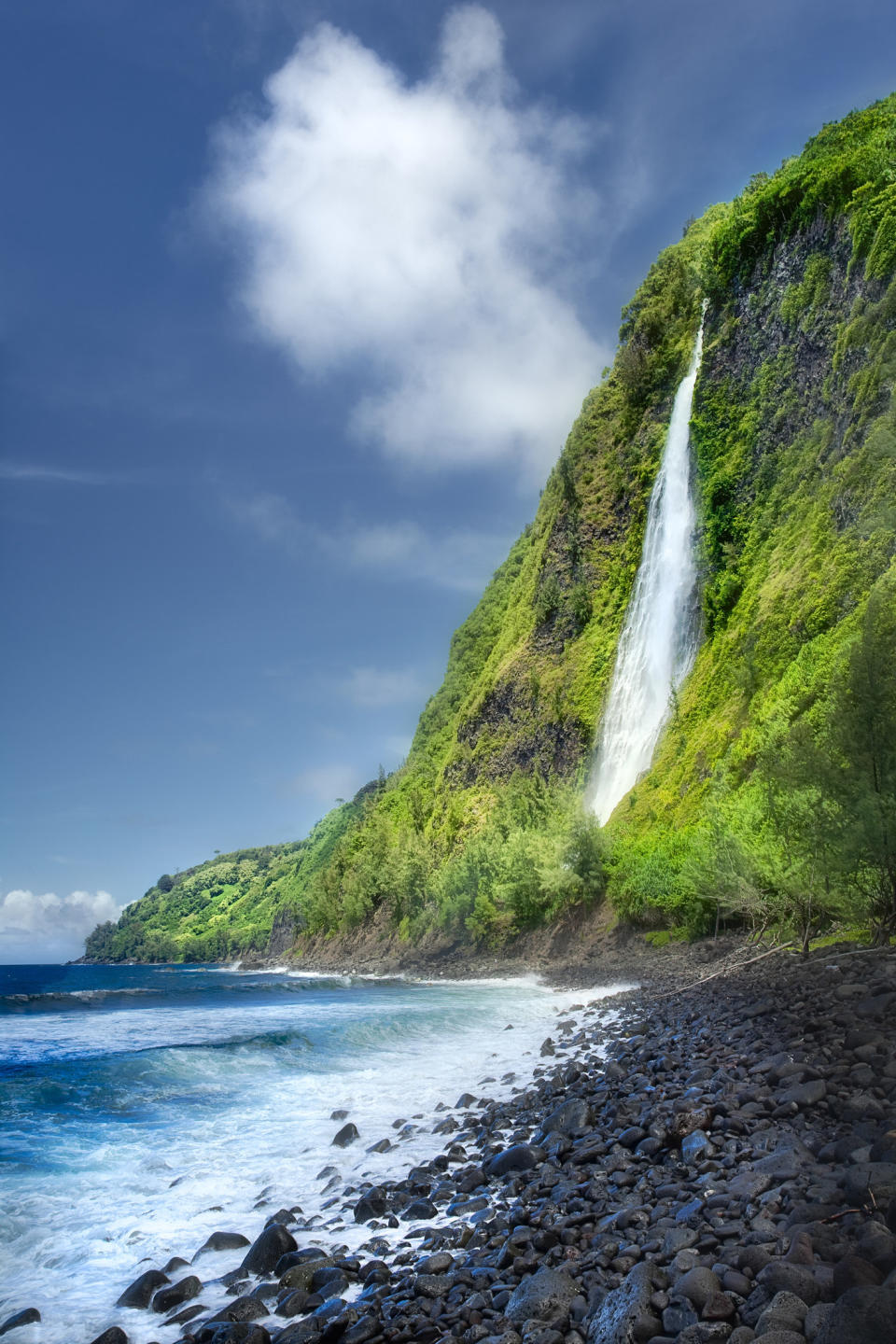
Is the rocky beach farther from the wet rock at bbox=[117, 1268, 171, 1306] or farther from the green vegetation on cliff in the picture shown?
the green vegetation on cliff

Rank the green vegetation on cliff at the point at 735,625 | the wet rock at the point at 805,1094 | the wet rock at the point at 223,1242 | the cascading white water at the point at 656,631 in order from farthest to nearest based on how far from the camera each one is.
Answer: the cascading white water at the point at 656,631 → the green vegetation on cliff at the point at 735,625 → the wet rock at the point at 223,1242 → the wet rock at the point at 805,1094

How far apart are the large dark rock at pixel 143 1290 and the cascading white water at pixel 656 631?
148 ft

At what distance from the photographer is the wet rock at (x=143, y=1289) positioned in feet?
23.3

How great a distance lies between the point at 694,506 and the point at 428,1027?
42498 millimetres

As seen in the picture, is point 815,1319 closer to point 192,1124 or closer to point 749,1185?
point 749,1185

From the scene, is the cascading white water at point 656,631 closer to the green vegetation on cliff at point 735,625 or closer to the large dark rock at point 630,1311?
the green vegetation on cliff at point 735,625

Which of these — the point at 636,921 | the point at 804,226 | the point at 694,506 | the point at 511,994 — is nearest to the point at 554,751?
the point at 694,506

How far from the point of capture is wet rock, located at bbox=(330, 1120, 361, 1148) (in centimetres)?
1154

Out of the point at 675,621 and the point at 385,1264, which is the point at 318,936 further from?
the point at 385,1264

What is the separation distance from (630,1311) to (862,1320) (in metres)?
1.60

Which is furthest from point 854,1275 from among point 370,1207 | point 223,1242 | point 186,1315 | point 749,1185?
point 223,1242

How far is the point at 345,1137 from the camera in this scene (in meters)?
11.6

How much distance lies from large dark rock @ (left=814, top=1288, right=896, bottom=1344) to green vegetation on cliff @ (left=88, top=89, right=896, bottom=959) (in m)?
9.62

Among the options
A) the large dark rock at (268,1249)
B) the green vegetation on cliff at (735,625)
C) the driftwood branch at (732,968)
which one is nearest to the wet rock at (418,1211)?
the large dark rock at (268,1249)
